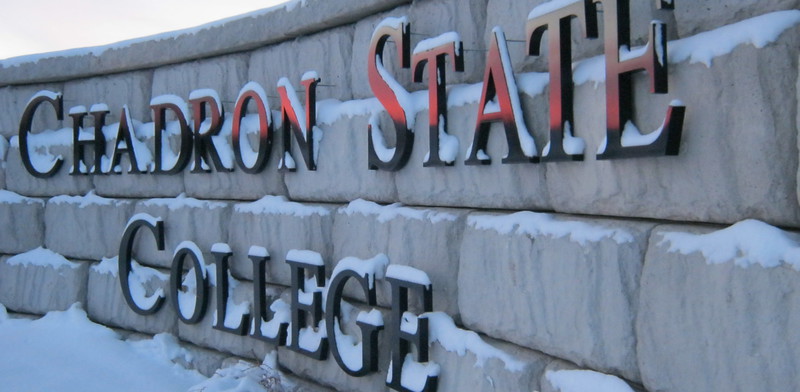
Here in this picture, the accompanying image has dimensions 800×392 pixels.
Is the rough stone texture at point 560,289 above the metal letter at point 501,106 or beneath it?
beneath

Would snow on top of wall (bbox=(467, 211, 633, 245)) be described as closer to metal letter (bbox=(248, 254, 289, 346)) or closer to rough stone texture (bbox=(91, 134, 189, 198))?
metal letter (bbox=(248, 254, 289, 346))

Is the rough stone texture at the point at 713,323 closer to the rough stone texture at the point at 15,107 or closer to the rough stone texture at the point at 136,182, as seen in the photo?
the rough stone texture at the point at 136,182

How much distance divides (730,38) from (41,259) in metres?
5.35

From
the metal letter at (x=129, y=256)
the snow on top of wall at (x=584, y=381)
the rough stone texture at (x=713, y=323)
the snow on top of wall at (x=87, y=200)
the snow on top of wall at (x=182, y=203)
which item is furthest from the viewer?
the snow on top of wall at (x=87, y=200)

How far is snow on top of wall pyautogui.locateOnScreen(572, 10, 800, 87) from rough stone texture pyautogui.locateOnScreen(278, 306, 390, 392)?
1902mm

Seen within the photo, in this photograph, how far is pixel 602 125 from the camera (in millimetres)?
2555

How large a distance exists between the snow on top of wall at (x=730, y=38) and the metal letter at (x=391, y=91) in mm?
1270

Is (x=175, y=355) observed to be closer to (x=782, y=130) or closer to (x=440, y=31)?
(x=440, y=31)

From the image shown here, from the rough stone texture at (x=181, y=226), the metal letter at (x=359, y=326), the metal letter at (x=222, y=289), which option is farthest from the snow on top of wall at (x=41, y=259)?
the metal letter at (x=359, y=326)

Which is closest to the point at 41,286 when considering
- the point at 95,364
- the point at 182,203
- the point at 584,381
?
the point at 95,364

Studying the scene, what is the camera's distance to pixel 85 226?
576 centimetres

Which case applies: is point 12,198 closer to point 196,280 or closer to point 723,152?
point 196,280

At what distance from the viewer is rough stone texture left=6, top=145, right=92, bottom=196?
19.3 feet

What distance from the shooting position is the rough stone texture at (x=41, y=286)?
578 centimetres
